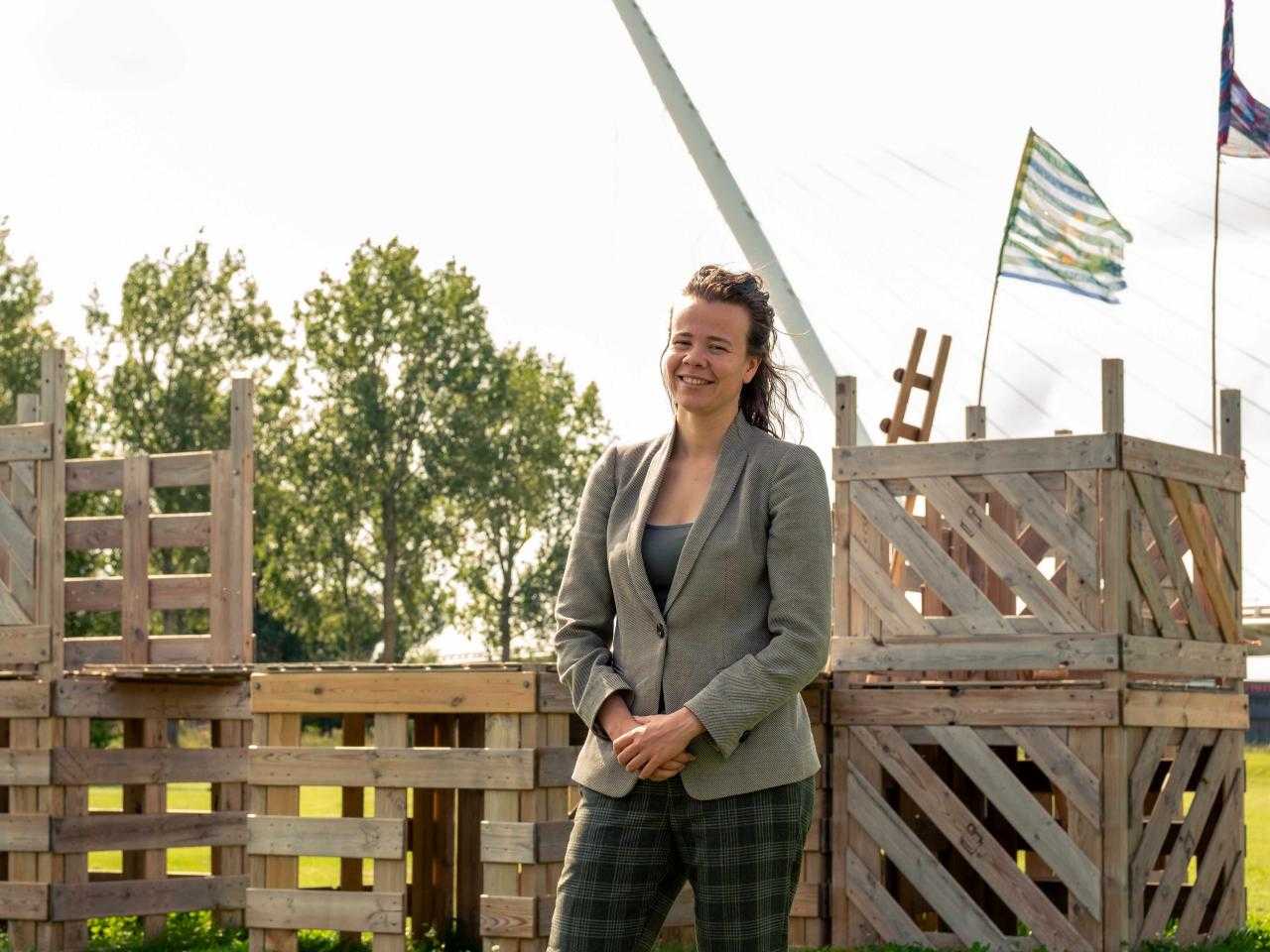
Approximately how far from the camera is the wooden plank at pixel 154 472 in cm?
1222

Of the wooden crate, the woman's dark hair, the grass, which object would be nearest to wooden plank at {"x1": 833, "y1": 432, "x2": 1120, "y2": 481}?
the wooden crate

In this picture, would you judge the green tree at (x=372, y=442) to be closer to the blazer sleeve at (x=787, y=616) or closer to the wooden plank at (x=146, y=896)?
the wooden plank at (x=146, y=896)

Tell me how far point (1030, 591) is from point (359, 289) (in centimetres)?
3844

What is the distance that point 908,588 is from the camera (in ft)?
36.4

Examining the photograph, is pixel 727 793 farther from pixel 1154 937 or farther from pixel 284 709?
pixel 1154 937

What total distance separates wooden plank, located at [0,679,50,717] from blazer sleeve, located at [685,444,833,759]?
6793 millimetres

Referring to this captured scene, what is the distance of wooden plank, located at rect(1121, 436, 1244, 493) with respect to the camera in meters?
9.21

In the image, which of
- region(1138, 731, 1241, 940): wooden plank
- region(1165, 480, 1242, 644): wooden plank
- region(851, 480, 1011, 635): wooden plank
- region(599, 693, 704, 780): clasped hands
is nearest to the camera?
region(599, 693, 704, 780): clasped hands

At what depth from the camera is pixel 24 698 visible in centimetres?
1023

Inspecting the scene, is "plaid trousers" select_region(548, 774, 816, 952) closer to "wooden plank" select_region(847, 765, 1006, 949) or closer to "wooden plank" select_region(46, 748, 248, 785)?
"wooden plank" select_region(847, 765, 1006, 949)

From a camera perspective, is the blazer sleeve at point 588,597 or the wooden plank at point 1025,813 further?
the wooden plank at point 1025,813

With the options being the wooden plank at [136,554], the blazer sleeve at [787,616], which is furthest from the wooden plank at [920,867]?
the blazer sleeve at [787,616]

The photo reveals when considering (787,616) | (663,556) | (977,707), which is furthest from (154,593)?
(787,616)

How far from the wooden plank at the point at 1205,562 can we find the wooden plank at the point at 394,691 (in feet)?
10.3
